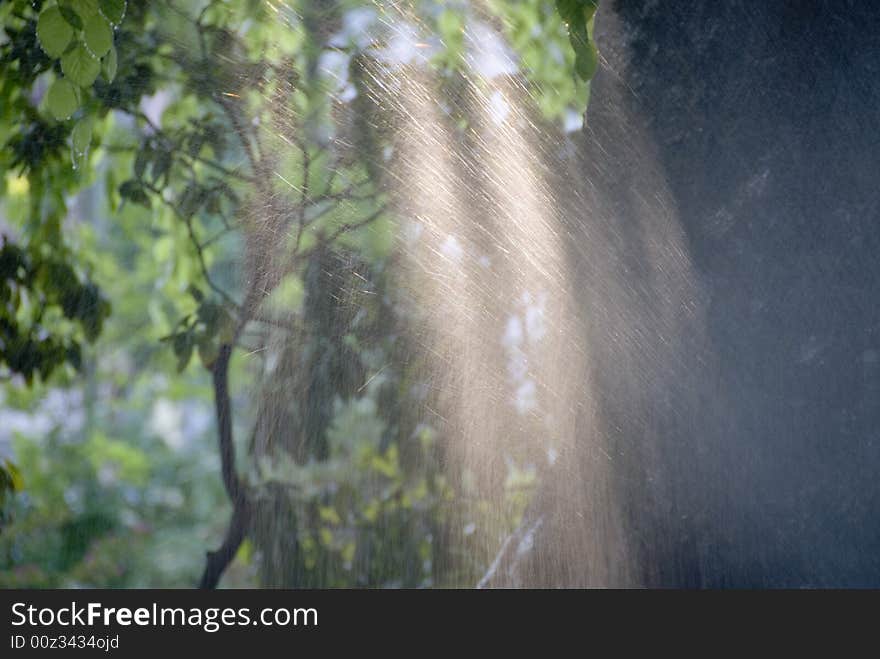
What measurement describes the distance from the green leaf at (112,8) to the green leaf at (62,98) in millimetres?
109

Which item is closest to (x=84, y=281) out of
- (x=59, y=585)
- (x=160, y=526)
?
(x=59, y=585)

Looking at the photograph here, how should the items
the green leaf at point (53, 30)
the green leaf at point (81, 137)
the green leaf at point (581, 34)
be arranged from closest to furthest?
1. the green leaf at point (53, 30)
2. the green leaf at point (581, 34)
3. the green leaf at point (81, 137)

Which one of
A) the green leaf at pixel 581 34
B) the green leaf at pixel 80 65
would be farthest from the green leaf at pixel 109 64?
the green leaf at pixel 581 34

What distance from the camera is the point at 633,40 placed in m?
1.34

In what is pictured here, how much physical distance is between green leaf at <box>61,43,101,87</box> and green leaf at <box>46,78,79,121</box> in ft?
0.05

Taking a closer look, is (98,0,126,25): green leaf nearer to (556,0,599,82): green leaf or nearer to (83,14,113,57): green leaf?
(83,14,113,57): green leaf

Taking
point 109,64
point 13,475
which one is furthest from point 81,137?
point 13,475

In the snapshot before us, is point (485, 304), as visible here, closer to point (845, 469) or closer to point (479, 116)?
point (479, 116)

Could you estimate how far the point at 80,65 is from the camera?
127 centimetres

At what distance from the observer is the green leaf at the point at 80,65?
1.26m

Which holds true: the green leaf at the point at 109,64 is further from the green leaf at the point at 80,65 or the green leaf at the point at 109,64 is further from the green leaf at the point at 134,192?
the green leaf at the point at 134,192

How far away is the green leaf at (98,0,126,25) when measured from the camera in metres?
1.25

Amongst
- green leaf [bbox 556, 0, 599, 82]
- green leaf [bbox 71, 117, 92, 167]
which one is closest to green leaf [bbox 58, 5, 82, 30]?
green leaf [bbox 71, 117, 92, 167]

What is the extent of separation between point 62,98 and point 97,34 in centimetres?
11
